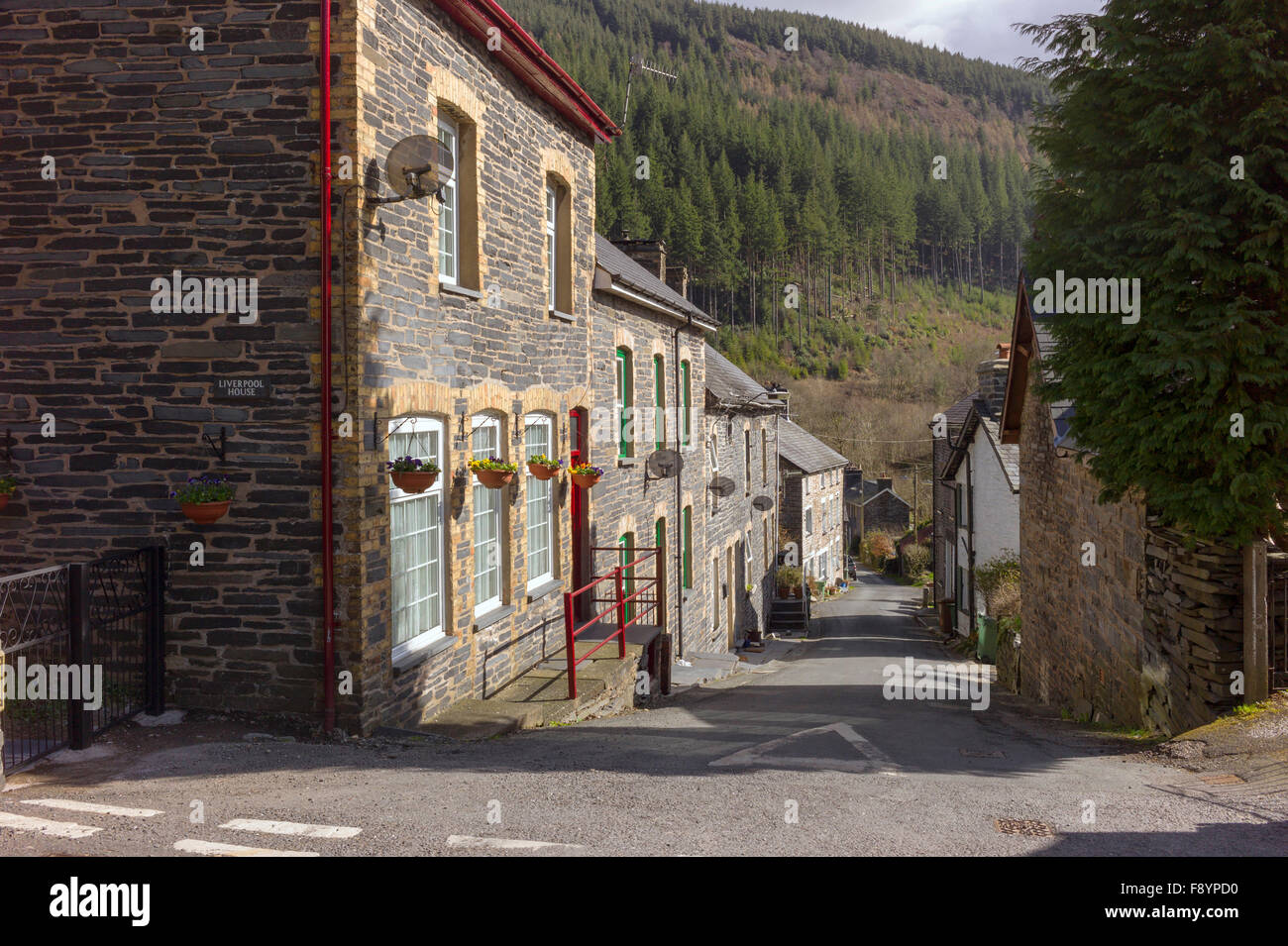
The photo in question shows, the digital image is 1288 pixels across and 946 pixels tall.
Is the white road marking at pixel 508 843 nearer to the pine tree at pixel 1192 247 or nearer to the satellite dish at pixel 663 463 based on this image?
the pine tree at pixel 1192 247

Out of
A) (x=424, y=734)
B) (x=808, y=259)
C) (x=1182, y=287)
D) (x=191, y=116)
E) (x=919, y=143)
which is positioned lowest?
(x=424, y=734)

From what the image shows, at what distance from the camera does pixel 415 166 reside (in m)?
7.36

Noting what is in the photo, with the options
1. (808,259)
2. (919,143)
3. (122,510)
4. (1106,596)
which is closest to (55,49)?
(122,510)

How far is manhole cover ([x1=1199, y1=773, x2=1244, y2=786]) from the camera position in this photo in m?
6.28

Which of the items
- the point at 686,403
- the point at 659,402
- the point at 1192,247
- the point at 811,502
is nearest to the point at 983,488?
the point at 686,403

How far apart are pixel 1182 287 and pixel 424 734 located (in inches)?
286

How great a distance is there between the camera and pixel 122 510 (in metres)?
7.53

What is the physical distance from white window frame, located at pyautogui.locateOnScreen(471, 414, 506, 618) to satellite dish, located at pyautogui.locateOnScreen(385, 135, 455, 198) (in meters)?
2.68

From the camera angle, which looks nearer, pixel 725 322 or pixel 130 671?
pixel 130 671

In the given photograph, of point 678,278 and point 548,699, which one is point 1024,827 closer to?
point 548,699

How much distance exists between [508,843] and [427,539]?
167 inches

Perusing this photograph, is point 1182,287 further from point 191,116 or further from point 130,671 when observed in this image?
point 130,671

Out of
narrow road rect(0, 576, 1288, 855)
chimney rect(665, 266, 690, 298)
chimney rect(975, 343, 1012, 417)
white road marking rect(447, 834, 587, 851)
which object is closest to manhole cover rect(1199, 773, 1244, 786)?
narrow road rect(0, 576, 1288, 855)

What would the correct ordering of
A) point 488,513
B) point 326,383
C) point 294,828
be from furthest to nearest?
point 488,513, point 326,383, point 294,828
